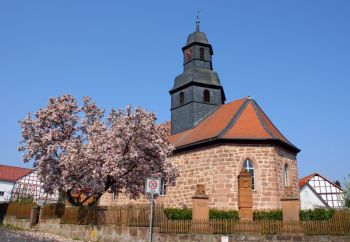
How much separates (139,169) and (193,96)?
10360 mm

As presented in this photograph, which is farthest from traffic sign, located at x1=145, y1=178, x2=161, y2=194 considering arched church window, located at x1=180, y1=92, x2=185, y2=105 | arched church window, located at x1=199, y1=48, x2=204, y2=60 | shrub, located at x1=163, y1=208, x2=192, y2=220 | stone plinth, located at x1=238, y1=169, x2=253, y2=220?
arched church window, located at x1=199, y1=48, x2=204, y2=60

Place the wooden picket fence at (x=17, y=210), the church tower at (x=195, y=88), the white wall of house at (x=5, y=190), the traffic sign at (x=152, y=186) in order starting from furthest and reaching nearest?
the white wall of house at (x=5, y=190), the church tower at (x=195, y=88), the wooden picket fence at (x=17, y=210), the traffic sign at (x=152, y=186)

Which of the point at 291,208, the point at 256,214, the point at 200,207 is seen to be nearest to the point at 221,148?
the point at 256,214

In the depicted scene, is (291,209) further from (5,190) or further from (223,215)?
(5,190)

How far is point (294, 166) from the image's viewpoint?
2417cm

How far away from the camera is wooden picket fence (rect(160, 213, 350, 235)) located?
1501cm

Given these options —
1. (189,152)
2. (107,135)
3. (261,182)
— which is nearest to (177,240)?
(107,135)

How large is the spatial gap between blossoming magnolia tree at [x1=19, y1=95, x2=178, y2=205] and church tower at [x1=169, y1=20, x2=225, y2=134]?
788 centimetres

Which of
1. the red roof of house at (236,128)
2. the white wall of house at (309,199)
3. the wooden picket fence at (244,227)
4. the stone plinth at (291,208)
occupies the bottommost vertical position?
the wooden picket fence at (244,227)

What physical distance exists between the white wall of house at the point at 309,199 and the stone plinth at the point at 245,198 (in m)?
21.2

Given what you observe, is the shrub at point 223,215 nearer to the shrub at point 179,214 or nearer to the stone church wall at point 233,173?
the shrub at point 179,214

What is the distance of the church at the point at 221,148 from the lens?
70.4 ft

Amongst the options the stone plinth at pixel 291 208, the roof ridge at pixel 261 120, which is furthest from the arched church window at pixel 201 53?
the stone plinth at pixel 291 208

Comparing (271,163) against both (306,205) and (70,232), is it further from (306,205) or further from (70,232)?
(306,205)
